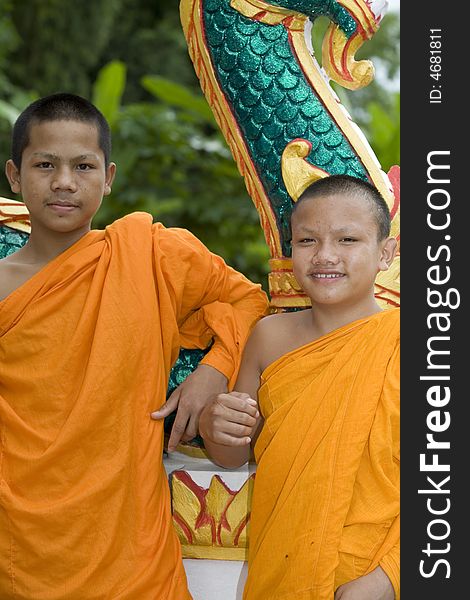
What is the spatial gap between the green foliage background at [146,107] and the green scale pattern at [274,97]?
3064 mm

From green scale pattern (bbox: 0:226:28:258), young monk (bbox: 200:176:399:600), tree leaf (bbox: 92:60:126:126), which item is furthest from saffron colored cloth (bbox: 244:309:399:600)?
tree leaf (bbox: 92:60:126:126)

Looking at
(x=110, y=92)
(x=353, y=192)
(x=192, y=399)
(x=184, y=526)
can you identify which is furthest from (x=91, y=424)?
(x=110, y=92)

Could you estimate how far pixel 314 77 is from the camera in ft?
7.41

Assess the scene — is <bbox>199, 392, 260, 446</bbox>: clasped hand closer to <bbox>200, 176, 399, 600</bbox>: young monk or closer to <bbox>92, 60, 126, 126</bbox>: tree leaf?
<bbox>200, 176, 399, 600</bbox>: young monk

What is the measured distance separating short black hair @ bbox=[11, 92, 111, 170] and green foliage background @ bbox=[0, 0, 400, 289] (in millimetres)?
3384

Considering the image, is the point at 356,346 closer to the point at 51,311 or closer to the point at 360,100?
the point at 51,311

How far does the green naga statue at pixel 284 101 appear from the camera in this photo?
7.22 ft

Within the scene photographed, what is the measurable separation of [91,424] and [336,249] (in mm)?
644

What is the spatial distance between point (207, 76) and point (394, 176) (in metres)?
0.55

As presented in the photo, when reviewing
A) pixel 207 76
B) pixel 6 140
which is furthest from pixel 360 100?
pixel 207 76

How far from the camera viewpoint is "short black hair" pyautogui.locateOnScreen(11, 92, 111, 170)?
6.64 ft

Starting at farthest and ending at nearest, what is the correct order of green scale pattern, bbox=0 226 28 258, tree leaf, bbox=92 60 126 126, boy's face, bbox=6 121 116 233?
tree leaf, bbox=92 60 126 126 → green scale pattern, bbox=0 226 28 258 → boy's face, bbox=6 121 116 233

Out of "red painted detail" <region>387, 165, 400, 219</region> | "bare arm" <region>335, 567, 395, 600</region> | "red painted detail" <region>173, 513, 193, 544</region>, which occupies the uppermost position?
"red painted detail" <region>387, 165, 400, 219</region>

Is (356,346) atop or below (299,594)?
atop
